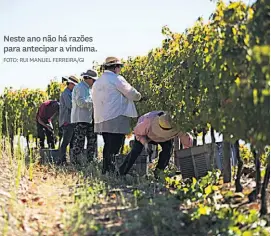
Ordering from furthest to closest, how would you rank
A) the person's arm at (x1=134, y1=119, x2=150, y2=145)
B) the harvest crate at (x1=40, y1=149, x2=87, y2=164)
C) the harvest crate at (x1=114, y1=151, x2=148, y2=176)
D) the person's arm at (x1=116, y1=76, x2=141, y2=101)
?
the harvest crate at (x1=40, y1=149, x2=87, y2=164), the harvest crate at (x1=114, y1=151, x2=148, y2=176), the person's arm at (x1=116, y1=76, x2=141, y2=101), the person's arm at (x1=134, y1=119, x2=150, y2=145)

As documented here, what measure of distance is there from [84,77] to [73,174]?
189cm

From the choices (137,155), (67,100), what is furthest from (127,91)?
(67,100)

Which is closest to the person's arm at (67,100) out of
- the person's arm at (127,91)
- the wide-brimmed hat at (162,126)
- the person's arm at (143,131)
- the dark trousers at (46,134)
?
the dark trousers at (46,134)

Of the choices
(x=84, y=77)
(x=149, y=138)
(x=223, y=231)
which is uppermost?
(x=84, y=77)

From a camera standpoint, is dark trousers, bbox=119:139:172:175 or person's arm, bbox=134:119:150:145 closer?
person's arm, bbox=134:119:150:145

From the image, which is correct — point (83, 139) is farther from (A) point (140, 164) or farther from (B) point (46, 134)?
(B) point (46, 134)


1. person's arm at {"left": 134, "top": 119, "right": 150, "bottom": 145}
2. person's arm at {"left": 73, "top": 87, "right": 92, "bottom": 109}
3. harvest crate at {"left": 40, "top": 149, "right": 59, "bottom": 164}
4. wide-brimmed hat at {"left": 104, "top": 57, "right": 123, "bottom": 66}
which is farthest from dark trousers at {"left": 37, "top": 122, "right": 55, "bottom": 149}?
person's arm at {"left": 134, "top": 119, "right": 150, "bottom": 145}

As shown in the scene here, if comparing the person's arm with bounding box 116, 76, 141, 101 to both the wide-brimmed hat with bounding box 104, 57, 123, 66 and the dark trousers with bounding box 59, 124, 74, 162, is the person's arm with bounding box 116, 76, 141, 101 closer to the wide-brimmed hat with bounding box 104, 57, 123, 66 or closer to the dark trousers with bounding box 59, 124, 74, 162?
the wide-brimmed hat with bounding box 104, 57, 123, 66

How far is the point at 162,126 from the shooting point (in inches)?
262

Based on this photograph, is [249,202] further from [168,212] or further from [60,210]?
[60,210]

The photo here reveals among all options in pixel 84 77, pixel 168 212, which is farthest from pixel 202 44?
pixel 84 77

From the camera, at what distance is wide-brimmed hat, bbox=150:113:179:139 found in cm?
664

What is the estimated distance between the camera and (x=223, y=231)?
4.16 metres

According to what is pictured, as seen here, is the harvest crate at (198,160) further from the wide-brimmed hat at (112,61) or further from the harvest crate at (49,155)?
the harvest crate at (49,155)
